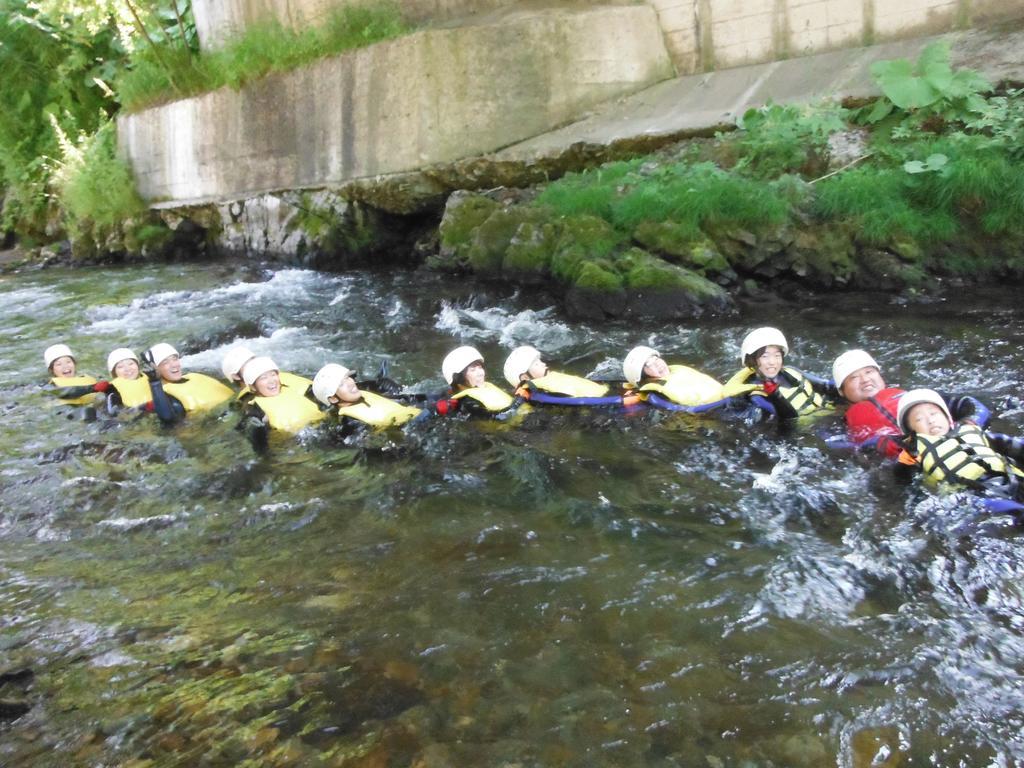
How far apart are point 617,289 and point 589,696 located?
6166 millimetres

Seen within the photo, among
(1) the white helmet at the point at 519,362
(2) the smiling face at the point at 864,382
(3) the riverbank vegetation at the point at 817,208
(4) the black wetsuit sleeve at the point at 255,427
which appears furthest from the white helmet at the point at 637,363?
(4) the black wetsuit sleeve at the point at 255,427

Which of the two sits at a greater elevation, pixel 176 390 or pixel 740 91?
pixel 740 91

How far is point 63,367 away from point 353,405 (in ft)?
12.0

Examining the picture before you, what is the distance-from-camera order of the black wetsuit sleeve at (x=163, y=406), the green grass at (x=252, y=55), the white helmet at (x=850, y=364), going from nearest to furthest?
the white helmet at (x=850, y=364) → the black wetsuit sleeve at (x=163, y=406) → the green grass at (x=252, y=55)

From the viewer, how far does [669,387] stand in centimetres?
590

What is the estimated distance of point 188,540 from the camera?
14.7ft

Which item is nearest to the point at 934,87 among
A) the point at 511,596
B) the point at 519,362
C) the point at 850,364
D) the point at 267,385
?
the point at 850,364

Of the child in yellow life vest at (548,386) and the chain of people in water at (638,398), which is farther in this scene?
the child in yellow life vest at (548,386)

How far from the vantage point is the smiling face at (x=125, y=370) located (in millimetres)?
7574

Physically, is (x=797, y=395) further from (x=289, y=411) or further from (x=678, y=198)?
(x=678, y=198)

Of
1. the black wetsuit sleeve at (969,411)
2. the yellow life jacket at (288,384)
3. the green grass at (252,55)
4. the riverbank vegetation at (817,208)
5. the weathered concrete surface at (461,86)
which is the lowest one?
the black wetsuit sleeve at (969,411)

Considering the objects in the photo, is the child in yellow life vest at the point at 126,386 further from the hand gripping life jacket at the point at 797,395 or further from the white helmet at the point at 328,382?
the hand gripping life jacket at the point at 797,395

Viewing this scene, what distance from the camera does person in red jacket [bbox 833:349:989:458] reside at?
4.86 meters

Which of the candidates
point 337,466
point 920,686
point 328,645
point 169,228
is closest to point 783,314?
point 337,466
